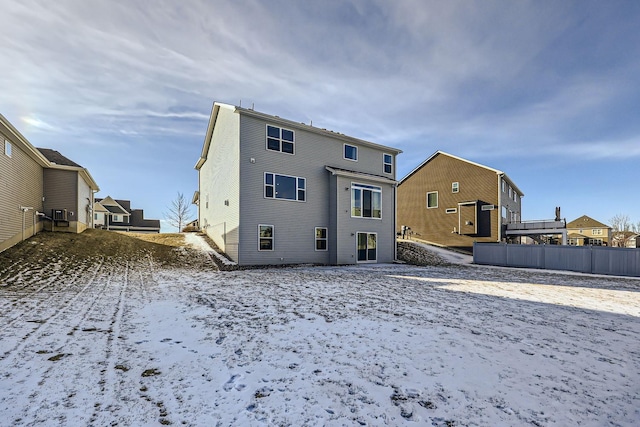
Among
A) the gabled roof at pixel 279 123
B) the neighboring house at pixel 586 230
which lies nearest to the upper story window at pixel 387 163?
the gabled roof at pixel 279 123

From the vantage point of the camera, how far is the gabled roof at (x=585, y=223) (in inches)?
2306

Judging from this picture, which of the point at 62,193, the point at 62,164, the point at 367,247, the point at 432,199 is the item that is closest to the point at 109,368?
the point at 367,247

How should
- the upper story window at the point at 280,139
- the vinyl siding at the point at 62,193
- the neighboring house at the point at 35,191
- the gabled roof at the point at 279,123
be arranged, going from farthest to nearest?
the vinyl siding at the point at 62,193, the upper story window at the point at 280,139, the gabled roof at the point at 279,123, the neighboring house at the point at 35,191

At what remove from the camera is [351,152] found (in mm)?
17688

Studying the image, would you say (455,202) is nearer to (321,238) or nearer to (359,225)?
(359,225)

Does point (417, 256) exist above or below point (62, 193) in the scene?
below

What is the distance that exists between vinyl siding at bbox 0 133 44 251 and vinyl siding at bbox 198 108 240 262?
8.46m

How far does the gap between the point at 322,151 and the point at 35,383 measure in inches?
584

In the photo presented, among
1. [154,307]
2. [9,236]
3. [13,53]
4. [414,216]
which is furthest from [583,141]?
[9,236]

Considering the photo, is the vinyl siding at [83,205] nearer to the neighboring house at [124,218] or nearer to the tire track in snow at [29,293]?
the tire track in snow at [29,293]

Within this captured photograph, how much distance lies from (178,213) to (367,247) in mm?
31658

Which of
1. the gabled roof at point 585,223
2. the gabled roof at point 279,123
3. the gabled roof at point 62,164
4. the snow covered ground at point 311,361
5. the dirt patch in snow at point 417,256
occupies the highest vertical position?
the gabled roof at point 279,123

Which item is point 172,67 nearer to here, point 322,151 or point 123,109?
point 123,109

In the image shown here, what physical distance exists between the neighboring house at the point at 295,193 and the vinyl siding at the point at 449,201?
36.8 ft
